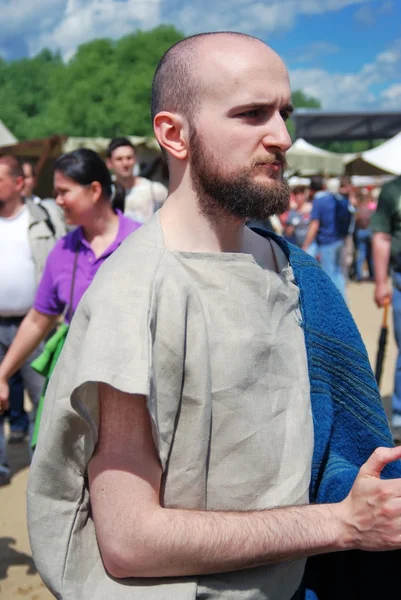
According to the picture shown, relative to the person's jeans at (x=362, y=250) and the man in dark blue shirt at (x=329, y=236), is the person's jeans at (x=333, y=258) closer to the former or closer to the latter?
the man in dark blue shirt at (x=329, y=236)

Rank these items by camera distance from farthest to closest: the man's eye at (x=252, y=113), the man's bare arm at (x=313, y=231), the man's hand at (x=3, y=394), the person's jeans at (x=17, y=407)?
the man's bare arm at (x=313, y=231) < the person's jeans at (x=17, y=407) < the man's hand at (x=3, y=394) < the man's eye at (x=252, y=113)

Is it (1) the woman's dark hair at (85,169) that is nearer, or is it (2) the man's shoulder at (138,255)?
(2) the man's shoulder at (138,255)

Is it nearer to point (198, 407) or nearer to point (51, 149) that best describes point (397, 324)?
point (198, 407)

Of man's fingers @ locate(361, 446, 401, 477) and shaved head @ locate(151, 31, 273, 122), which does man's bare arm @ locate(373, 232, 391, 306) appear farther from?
man's fingers @ locate(361, 446, 401, 477)

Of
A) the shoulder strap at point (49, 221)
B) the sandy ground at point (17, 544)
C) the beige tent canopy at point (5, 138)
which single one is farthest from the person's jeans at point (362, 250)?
the shoulder strap at point (49, 221)

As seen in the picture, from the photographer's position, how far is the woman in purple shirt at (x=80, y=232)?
11.7ft

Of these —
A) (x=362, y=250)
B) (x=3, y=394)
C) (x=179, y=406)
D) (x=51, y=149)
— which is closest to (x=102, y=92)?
(x=51, y=149)

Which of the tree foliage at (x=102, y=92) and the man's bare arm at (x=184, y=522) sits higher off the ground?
the tree foliage at (x=102, y=92)

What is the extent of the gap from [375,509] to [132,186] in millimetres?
5393

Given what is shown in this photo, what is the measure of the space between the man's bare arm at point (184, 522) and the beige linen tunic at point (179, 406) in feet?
0.12

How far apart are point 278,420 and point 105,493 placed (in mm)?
358

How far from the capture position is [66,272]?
11.9 ft

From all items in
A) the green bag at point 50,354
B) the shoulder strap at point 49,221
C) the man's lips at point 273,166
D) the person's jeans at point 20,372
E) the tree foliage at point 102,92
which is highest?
the tree foliage at point 102,92

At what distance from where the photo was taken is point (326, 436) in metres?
1.54
